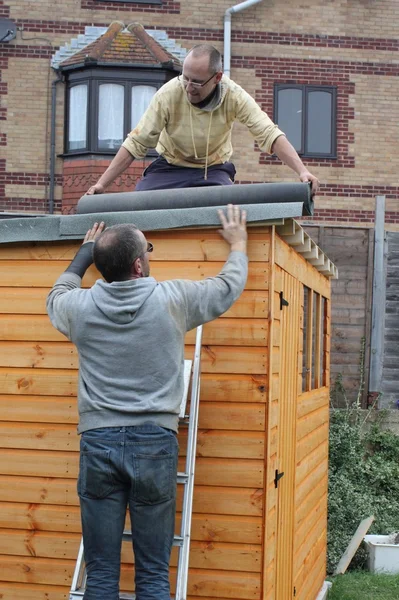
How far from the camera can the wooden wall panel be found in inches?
211

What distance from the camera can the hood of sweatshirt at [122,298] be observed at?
432cm

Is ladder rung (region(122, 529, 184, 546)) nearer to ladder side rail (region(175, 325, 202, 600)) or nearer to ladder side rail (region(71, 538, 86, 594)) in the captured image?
ladder side rail (region(175, 325, 202, 600))

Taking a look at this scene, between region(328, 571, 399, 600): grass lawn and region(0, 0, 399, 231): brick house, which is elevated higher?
region(0, 0, 399, 231): brick house

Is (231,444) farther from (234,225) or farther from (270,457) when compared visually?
(234,225)

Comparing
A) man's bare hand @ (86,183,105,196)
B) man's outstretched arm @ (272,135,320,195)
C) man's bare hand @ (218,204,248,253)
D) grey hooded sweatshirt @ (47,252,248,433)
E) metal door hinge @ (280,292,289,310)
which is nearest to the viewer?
grey hooded sweatshirt @ (47,252,248,433)

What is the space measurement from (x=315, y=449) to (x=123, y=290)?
4.51 meters

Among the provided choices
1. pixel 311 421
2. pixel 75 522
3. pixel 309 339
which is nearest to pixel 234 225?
pixel 75 522

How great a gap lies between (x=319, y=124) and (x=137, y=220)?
570 inches

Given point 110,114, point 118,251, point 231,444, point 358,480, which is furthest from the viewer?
point 110,114

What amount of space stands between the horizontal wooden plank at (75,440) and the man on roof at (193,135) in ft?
5.12

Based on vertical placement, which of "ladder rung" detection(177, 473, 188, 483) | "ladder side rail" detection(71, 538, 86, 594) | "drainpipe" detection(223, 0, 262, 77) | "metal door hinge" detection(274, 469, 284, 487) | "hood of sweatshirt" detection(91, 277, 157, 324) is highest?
"drainpipe" detection(223, 0, 262, 77)

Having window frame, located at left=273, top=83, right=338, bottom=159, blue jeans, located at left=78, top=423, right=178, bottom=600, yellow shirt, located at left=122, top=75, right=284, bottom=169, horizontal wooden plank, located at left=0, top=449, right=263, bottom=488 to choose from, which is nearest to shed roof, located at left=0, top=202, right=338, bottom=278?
yellow shirt, located at left=122, top=75, right=284, bottom=169

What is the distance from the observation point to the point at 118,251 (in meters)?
4.34

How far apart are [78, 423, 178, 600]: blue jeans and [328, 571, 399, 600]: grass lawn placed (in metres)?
5.55
